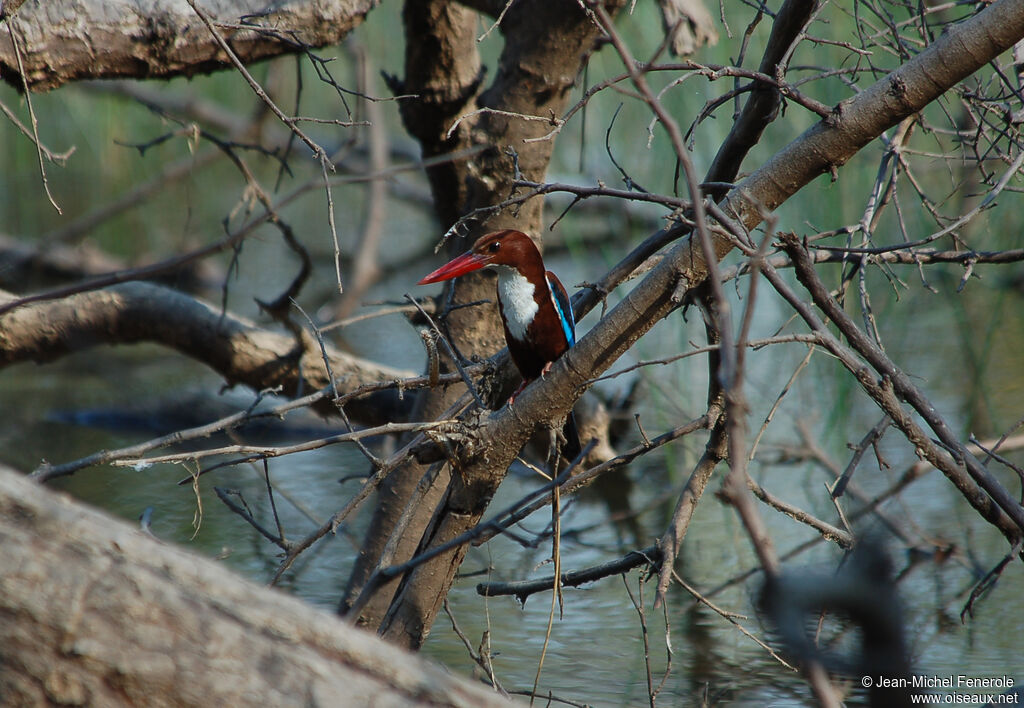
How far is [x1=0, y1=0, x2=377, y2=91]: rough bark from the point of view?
2109 mm

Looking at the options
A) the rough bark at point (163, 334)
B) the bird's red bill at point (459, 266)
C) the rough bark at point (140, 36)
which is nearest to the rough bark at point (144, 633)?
the bird's red bill at point (459, 266)

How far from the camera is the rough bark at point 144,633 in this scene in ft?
2.78

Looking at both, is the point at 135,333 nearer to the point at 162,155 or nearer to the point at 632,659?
the point at 632,659

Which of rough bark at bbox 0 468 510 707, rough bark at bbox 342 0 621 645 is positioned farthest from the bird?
rough bark at bbox 0 468 510 707

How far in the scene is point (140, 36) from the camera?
221 cm

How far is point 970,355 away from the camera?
282cm

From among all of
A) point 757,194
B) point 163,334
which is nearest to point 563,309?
point 757,194

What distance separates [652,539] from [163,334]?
5.96ft

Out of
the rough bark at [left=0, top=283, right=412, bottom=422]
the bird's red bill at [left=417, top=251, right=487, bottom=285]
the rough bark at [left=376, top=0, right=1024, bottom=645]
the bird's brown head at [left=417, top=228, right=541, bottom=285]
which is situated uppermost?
the rough bark at [left=0, top=283, right=412, bottom=422]

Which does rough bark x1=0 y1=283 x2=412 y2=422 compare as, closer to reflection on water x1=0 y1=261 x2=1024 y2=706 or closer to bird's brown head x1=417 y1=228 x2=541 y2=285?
reflection on water x1=0 y1=261 x2=1024 y2=706

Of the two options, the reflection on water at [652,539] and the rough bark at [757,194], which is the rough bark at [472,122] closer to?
the reflection on water at [652,539]

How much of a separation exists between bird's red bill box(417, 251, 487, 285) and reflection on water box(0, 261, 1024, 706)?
62 centimetres

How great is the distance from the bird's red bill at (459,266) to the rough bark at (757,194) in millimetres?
591

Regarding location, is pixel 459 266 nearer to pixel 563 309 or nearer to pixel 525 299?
pixel 525 299
